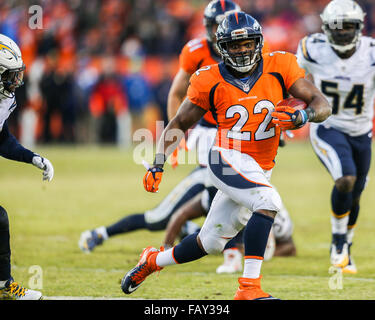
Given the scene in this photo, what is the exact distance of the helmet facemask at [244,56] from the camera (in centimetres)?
457

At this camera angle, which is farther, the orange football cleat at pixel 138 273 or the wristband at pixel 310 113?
the orange football cleat at pixel 138 273

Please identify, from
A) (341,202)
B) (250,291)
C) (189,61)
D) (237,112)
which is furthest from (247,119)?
(189,61)

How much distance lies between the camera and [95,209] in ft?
30.7

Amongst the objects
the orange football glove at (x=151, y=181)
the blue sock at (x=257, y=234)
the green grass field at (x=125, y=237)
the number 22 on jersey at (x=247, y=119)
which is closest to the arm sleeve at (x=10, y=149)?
the orange football glove at (x=151, y=181)

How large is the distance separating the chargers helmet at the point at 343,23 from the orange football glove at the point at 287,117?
1.73 m

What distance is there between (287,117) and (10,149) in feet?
5.93

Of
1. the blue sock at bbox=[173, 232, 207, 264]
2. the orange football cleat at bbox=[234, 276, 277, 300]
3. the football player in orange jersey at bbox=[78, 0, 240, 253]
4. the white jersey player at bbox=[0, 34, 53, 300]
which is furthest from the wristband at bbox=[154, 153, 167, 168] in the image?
the football player in orange jersey at bbox=[78, 0, 240, 253]

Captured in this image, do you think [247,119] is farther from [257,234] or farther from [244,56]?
[257,234]

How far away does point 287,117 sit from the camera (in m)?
4.37

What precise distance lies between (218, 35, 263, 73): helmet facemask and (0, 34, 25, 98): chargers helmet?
1.28m

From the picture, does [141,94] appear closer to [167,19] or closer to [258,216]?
[167,19]

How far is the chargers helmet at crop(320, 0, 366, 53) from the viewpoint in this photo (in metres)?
5.90

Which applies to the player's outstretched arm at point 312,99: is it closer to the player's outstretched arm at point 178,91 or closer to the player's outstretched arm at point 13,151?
the player's outstretched arm at point 13,151
